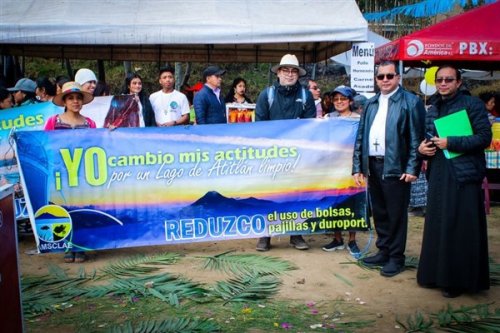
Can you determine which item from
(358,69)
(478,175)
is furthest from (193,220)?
(358,69)

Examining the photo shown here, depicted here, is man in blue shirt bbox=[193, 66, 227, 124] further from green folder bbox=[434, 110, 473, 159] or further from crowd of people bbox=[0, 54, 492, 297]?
green folder bbox=[434, 110, 473, 159]

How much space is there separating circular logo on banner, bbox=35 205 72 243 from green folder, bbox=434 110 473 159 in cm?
365

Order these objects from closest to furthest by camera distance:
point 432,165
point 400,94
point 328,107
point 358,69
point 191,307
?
point 191,307 → point 432,165 → point 400,94 → point 358,69 → point 328,107

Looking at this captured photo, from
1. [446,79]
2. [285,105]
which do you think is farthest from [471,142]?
[285,105]

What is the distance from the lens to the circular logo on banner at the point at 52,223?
541 centimetres

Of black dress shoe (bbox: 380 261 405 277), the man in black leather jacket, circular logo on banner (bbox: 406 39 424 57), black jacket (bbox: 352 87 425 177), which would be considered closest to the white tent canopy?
circular logo on banner (bbox: 406 39 424 57)

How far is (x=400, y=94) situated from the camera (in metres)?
5.05

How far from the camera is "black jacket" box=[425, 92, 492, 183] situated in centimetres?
438

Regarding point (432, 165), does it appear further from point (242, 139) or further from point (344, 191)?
point (242, 139)

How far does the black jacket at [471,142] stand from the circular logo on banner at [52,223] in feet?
12.1

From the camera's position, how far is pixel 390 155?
5008mm

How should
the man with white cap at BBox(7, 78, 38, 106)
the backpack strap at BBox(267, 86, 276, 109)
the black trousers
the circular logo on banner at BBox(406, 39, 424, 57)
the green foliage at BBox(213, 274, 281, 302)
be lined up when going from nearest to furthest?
the green foliage at BBox(213, 274, 281, 302) < the black trousers < the backpack strap at BBox(267, 86, 276, 109) < the man with white cap at BBox(7, 78, 38, 106) < the circular logo on banner at BBox(406, 39, 424, 57)

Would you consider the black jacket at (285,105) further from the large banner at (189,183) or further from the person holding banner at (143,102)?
the person holding banner at (143,102)

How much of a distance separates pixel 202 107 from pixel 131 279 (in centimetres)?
247
